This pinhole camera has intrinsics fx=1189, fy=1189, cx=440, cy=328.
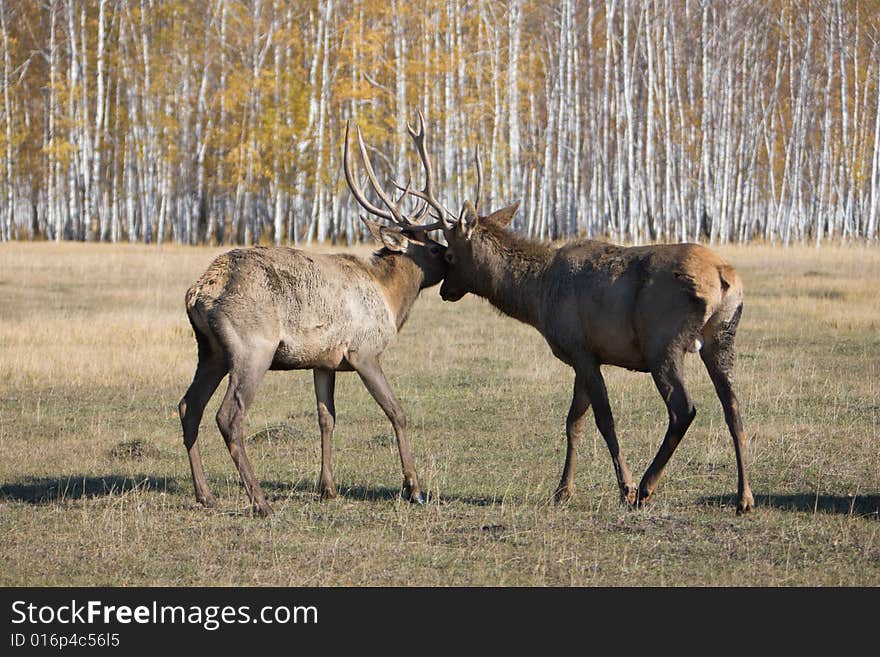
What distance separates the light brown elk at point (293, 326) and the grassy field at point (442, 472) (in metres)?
0.50

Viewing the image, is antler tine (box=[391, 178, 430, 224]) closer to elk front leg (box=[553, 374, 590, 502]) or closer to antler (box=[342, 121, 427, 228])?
antler (box=[342, 121, 427, 228])

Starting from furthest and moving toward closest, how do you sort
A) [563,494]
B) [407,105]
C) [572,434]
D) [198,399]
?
[407,105] < [572,434] < [198,399] < [563,494]

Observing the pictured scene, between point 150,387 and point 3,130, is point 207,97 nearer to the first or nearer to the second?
point 3,130

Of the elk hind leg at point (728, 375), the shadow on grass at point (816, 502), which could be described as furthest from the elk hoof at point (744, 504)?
the shadow on grass at point (816, 502)

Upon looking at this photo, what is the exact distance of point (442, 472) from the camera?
9477 millimetres

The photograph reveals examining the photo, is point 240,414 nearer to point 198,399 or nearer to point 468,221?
point 198,399

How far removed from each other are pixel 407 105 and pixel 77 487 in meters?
34.1

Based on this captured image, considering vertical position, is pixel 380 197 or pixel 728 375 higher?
pixel 380 197

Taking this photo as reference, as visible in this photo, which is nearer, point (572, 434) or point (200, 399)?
point (200, 399)

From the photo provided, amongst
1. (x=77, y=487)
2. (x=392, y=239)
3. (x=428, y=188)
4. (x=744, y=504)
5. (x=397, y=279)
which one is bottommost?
(x=77, y=487)

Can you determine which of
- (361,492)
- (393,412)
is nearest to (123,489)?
(361,492)

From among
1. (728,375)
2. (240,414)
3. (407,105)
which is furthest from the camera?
(407,105)

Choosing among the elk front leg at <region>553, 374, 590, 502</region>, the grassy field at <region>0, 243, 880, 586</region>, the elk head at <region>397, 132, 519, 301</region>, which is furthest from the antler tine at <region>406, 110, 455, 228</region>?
the grassy field at <region>0, 243, 880, 586</region>

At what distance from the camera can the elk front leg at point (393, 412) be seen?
335 inches
